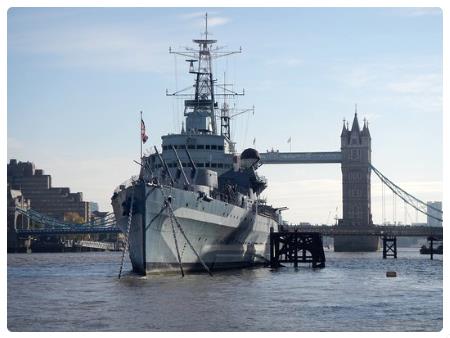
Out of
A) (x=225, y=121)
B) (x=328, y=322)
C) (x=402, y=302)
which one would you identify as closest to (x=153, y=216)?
(x=402, y=302)

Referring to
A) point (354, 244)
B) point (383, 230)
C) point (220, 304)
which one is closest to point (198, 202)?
point (220, 304)

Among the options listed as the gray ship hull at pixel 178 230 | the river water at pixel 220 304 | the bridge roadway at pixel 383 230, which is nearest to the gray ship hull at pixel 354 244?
the bridge roadway at pixel 383 230

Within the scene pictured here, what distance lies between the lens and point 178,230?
5434cm

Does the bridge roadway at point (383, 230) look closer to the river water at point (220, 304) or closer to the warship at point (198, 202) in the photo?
the warship at point (198, 202)

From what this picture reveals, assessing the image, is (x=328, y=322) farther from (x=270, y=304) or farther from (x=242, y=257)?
(x=242, y=257)

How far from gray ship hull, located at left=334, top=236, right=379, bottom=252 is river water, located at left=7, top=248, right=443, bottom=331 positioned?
5329 inches

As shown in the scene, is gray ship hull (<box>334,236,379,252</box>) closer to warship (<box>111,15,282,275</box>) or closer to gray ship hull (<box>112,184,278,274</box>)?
warship (<box>111,15,282,275</box>)

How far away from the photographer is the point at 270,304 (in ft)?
137

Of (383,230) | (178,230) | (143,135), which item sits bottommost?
(383,230)

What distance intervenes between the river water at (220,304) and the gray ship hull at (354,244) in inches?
5329

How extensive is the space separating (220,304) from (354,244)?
157m

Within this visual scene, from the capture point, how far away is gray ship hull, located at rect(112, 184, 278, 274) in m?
52.2

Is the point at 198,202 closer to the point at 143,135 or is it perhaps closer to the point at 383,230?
the point at 143,135

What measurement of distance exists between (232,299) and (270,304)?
7.02ft
